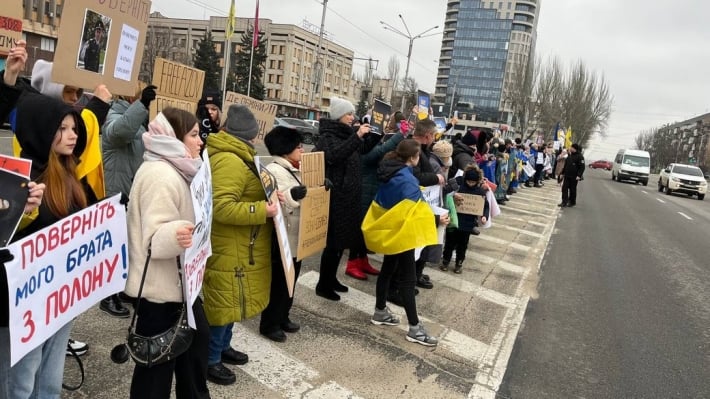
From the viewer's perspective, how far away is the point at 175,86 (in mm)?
4773

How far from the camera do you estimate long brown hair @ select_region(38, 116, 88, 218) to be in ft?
6.88

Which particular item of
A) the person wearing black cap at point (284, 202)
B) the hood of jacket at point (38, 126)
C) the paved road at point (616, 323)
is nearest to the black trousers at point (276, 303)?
the person wearing black cap at point (284, 202)

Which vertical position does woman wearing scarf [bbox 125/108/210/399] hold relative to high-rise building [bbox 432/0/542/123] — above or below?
below

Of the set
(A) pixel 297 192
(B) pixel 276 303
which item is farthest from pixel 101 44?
(B) pixel 276 303

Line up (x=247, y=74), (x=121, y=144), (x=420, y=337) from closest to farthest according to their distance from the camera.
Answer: (x=121, y=144), (x=420, y=337), (x=247, y=74)

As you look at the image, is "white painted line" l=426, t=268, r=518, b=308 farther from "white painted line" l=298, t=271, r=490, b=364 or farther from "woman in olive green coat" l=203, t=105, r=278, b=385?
"woman in olive green coat" l=203, t=105, r=278, b=385

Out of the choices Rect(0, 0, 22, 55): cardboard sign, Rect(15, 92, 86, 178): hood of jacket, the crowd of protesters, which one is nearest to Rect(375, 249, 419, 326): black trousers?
the crowd of protesters

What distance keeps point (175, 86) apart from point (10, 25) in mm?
1601

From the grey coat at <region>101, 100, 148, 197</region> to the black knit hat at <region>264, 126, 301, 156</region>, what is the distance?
950 mm

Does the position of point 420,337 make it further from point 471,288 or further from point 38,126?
point 38,126

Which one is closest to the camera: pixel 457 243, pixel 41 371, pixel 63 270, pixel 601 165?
pixel 63 270

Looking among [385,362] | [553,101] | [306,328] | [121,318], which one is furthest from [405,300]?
[553,101]

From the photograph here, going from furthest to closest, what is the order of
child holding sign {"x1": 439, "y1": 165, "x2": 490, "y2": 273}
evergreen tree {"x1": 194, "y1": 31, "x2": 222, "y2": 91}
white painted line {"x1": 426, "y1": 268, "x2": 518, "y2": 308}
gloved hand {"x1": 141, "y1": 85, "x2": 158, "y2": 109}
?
evergreen tree {"x1": 194, "y1": 31, "x2": 222, "y2": 91} → child holding sign {"x1": 439, "y1": 165, "x2": 490, "y2": 273} → white painted line {"x1": 426, "y1": 268, "x2": 518, "y2": 308} → gloved hand {"x1": 141, "y1": 85, "x2": 158, "y2": 109}

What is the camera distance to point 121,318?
4.00 m
